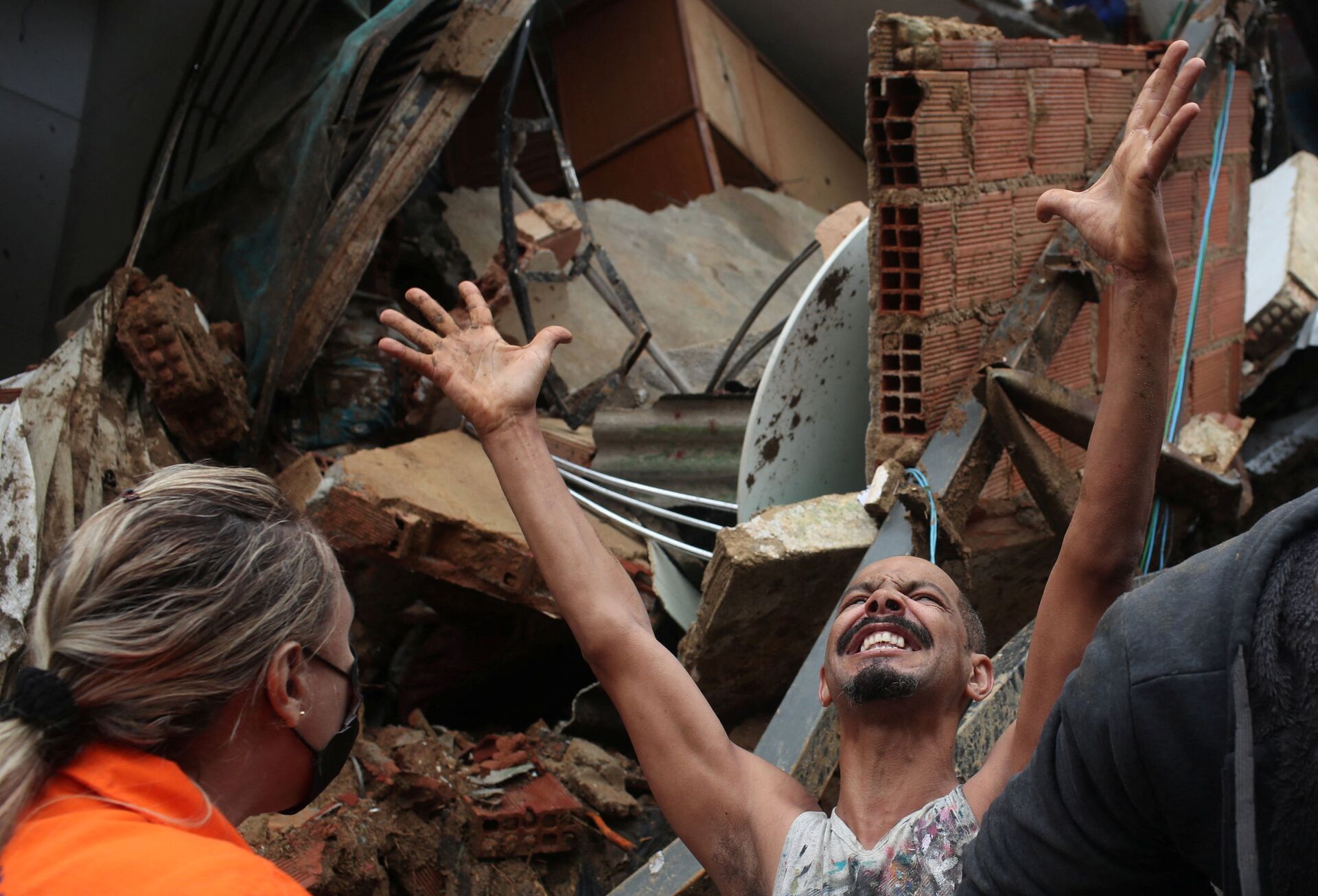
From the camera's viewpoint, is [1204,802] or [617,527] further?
[617,527]

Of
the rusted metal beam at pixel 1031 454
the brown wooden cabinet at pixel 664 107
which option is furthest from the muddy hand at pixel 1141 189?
the brown wooden cabinet at pixel 664 107

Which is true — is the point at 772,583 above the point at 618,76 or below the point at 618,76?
below

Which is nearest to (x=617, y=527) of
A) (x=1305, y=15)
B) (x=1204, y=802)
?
(x=1204, y=802)

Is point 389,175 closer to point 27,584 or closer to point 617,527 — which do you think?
point 617,527

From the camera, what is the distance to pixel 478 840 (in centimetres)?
334

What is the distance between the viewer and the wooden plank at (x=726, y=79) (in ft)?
30.8

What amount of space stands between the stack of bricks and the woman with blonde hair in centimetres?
201

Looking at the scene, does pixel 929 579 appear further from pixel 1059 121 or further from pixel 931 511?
pixel 1059 121

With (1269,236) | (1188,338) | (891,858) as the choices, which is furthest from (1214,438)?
(891,858)

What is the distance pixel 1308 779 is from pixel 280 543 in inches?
50.1

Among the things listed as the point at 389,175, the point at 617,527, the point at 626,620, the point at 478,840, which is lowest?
the point at 478,840

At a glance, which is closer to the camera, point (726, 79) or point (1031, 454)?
point (1031, 454)

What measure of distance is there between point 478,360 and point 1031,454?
160cm

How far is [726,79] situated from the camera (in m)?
9.74
